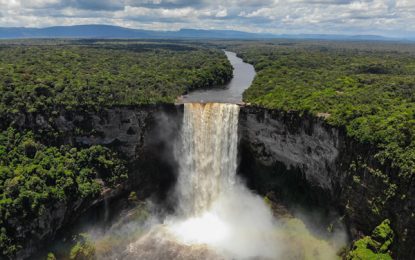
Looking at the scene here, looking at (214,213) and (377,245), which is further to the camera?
(214,213)

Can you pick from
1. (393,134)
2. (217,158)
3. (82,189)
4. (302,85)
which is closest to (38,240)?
(82,189)

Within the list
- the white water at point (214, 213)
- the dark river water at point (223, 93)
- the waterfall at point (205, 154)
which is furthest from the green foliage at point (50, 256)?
the dark river water at point (223, 93)

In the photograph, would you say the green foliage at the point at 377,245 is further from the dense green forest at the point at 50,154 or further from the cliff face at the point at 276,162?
the dense green forest at the point at 50,154

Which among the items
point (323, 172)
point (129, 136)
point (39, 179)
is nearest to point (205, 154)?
point (129, 136)

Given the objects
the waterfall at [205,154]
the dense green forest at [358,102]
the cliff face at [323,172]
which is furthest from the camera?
the waterfall at [205,154]

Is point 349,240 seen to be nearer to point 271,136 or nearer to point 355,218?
point 355,218

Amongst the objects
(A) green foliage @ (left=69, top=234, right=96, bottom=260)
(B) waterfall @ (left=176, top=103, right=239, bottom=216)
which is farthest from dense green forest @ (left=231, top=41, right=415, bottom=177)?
(A) green foliage @ (left=69, top=234, right=96, bottom=260)

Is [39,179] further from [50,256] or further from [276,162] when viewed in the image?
[276,162]
